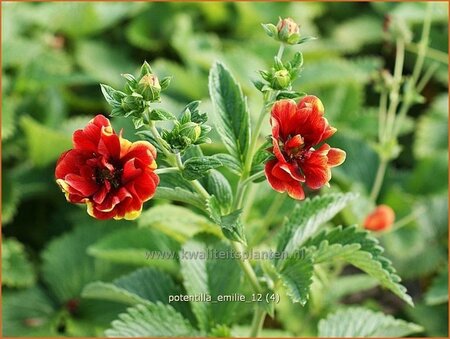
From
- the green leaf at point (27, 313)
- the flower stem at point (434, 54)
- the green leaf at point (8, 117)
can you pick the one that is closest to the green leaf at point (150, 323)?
the green leaf at point (27, 313)

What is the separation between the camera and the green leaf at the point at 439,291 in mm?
1520

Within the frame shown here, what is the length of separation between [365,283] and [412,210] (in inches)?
10.4

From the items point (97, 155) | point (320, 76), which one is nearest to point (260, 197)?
point (320, 76)

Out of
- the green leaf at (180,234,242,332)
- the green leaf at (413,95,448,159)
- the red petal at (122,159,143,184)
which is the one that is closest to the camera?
the red petal at (122,159,143,184)

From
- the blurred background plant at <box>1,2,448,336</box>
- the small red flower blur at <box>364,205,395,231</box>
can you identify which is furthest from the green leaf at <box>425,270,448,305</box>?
the small red flower blur at <box>364,205,395,231</box>

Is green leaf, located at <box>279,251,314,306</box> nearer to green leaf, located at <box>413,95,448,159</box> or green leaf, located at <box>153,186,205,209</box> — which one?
green leaf, located at <box>153,186,205,209</box>

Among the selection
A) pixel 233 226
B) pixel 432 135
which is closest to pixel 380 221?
pixel 233 226

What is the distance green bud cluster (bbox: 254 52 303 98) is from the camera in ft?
2.79

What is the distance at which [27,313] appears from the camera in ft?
5.33

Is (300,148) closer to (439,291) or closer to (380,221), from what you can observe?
(380,221)

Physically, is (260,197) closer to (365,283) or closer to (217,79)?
(365,283)

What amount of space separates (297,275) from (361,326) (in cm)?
34

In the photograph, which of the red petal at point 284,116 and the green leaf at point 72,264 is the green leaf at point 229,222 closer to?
the red petal at point 284,116

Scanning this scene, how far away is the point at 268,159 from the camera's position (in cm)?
86
